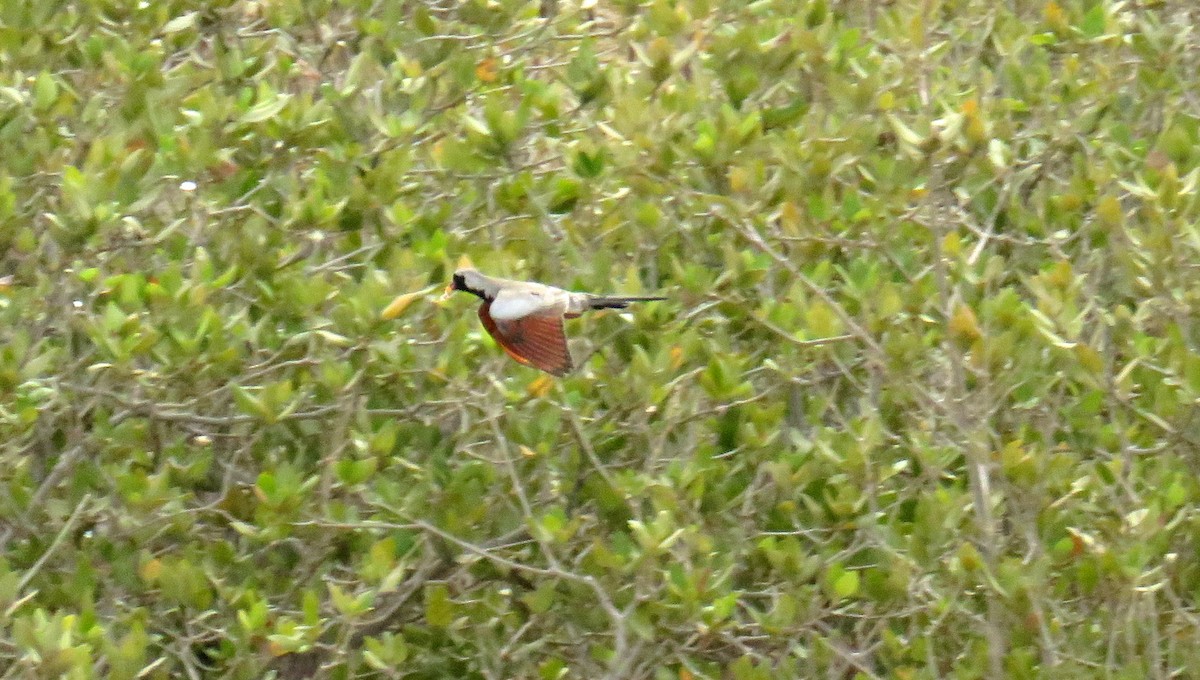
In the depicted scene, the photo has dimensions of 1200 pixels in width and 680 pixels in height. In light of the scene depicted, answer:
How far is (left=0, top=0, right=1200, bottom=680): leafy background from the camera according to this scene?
17.5 ft

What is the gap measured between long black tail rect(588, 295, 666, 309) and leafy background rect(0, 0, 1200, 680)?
50 millimetres

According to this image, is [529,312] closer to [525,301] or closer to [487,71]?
[525,301]

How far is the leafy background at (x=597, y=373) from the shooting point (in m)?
5.34

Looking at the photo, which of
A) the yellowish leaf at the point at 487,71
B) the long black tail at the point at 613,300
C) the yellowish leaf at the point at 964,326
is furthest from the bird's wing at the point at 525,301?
the yellowish leaf at the point at 487,71

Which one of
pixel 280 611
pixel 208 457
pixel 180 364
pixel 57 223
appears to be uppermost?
pixel 57 223

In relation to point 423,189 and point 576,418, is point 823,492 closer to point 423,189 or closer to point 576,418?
point 576,418

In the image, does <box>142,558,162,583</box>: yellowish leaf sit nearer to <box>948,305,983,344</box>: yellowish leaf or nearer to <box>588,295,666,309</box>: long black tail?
<box>588,295,666,309</box>: long black tail

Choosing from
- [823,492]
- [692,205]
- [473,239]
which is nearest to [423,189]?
[473,239]

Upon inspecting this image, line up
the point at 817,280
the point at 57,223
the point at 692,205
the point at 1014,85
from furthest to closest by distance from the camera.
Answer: the point at 1014,85
the point at 692,205
the point at 817,280
the point at 57,223

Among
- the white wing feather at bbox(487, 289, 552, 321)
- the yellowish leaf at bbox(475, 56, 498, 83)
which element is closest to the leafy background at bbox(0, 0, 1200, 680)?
the yellowish leaf at bbox(475, 56, 498, 83)

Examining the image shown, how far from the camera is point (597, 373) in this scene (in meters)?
5.70

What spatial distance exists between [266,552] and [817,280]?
5.72 ft

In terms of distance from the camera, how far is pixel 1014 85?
6645 millimetres

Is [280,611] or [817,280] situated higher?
[817,280]
